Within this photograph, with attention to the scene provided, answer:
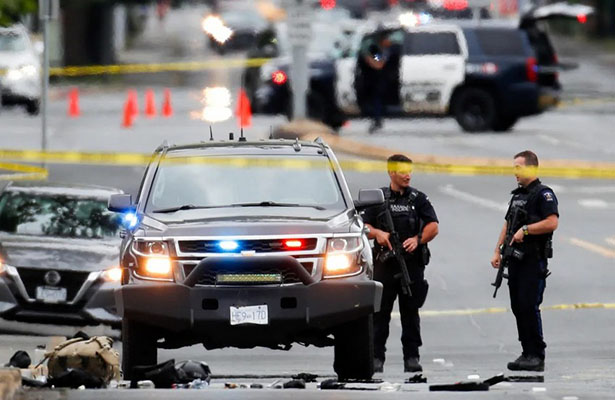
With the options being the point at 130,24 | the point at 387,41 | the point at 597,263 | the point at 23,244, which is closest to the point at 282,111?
the point at 387,41

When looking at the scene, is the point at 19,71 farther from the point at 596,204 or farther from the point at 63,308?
the point at 63,308

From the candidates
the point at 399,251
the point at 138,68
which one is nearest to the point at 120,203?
the point at 399,251

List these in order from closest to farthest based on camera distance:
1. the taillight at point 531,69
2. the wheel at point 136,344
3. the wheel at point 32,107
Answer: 1. the wheel at point 136,344
2. the taillight at point 531,69
3. the wheel at point 32,107

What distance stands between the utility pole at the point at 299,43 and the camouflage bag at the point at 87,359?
732 inches

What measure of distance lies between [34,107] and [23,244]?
71.5 feet

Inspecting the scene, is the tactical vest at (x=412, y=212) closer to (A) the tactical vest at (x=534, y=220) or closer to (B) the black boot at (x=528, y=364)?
(A) the tactical vest at (x=534, y=220)

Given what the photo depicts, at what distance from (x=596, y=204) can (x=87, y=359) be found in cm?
1486

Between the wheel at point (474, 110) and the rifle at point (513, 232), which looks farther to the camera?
the wheel at point (474, 110)

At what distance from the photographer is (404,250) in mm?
15422

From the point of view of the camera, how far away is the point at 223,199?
1393 cm

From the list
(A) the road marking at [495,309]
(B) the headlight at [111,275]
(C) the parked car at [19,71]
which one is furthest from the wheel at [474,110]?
(B) the headlight at [111,275]

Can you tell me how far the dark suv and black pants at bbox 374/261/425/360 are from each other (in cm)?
163

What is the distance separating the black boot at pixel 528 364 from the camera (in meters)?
15.1

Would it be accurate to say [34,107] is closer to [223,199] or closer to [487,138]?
[487,138]
